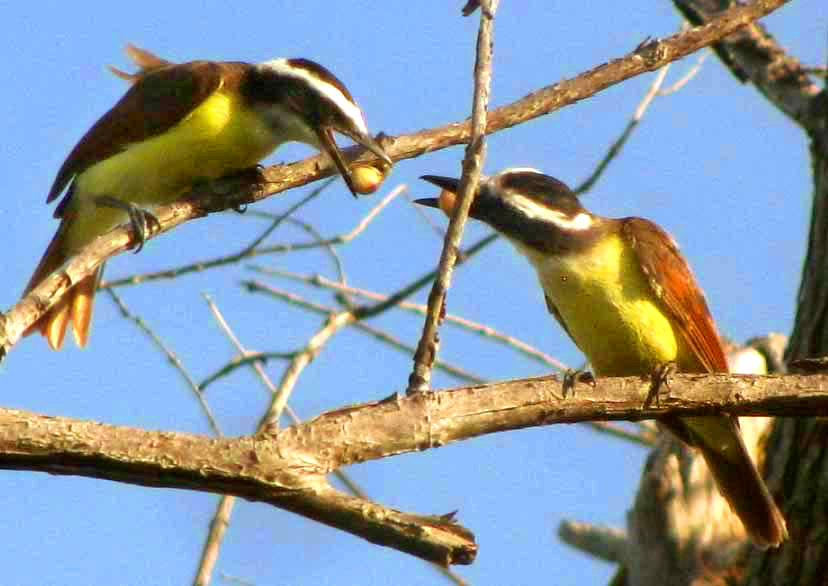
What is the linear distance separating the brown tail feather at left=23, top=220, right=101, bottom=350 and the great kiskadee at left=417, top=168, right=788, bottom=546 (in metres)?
2.13

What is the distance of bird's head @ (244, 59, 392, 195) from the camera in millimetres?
5816

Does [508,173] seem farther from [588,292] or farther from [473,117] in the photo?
[473,117]

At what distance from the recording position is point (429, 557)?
293 centimetres

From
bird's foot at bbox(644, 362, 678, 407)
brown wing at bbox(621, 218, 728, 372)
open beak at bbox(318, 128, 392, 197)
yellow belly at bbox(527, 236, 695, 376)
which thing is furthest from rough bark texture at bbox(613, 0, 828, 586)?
open beak at bbox(318, 128, 392, 197)

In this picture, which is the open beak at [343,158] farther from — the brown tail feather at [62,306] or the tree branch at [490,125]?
the brown tail feather at [62,306]

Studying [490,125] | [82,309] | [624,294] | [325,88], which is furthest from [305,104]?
[624,294]

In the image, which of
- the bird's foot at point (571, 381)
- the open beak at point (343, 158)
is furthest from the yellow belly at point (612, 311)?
the bird's foot at point (571, 381)

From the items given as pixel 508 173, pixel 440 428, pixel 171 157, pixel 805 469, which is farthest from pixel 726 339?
pixel 440 428

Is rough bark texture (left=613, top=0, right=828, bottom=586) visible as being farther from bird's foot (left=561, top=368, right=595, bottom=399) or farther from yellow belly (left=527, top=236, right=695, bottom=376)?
bird's foot (left=561, top=368, right=595, bottom=399)

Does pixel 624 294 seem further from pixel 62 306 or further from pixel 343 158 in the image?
pixel 62 306

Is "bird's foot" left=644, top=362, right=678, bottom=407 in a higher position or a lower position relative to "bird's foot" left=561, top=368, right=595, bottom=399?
higher

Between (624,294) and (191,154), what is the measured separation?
6.99 feet

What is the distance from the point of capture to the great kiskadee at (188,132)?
5785 millimetres

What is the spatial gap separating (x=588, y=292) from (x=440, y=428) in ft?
5.71
